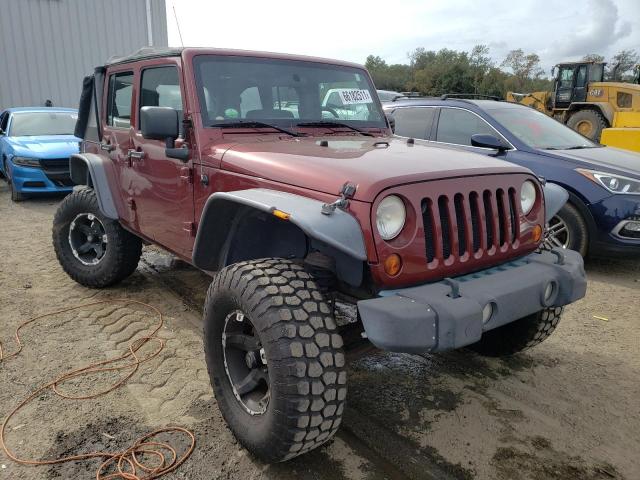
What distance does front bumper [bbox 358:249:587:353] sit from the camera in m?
1.98

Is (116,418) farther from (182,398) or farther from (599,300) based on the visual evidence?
(599,300)

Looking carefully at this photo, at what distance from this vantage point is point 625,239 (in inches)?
196

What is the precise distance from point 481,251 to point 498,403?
1043mm

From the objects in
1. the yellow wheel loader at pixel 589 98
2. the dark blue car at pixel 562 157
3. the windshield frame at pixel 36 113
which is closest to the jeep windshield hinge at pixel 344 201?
the dark blue car at pixel 562 157

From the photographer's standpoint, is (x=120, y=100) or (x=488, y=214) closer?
(x=488, y=214)

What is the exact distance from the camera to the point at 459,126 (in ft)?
19.8

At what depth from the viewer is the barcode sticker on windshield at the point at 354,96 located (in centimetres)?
368

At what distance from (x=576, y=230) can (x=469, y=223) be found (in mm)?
3376

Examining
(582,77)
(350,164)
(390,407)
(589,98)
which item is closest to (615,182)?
(390,407)

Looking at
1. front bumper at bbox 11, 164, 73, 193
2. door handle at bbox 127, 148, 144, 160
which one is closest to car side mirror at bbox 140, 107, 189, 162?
door handle at bbox 127, 148, 144, 160

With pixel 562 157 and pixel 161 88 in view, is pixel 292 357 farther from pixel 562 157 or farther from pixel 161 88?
pixel 562 157

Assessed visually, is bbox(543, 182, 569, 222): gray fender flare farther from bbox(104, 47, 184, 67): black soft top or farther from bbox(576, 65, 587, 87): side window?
bbox(576, 65, 587, 87): side window

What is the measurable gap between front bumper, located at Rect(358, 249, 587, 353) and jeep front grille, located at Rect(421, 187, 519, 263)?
0.43ft

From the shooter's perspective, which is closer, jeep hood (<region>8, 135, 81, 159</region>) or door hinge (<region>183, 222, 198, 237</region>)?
door hinge (<region>183, 222, 198, 237</region>)
